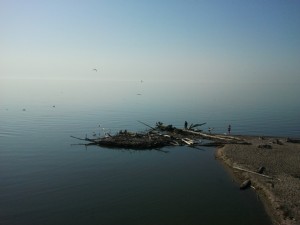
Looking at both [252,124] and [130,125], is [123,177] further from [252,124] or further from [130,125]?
[252,124]

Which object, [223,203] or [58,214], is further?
[223,203]

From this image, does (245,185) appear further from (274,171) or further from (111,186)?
(111,186)

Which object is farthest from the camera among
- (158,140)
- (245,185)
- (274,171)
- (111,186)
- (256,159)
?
(158,140)

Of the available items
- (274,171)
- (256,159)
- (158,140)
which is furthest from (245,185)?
(158,140)

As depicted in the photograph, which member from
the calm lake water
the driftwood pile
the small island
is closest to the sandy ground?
the small island

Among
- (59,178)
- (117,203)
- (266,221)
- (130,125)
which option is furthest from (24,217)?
(130,125)

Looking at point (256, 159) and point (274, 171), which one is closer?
point (274, 171)

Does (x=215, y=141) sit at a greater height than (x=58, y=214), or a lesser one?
greater

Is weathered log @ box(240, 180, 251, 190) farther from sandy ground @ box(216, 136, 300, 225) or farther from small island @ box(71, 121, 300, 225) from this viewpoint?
sandy ground @ box(216, 136, 300, 225)

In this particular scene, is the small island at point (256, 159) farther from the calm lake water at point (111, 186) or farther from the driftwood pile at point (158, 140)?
the calm lake water at point (111, 186)
